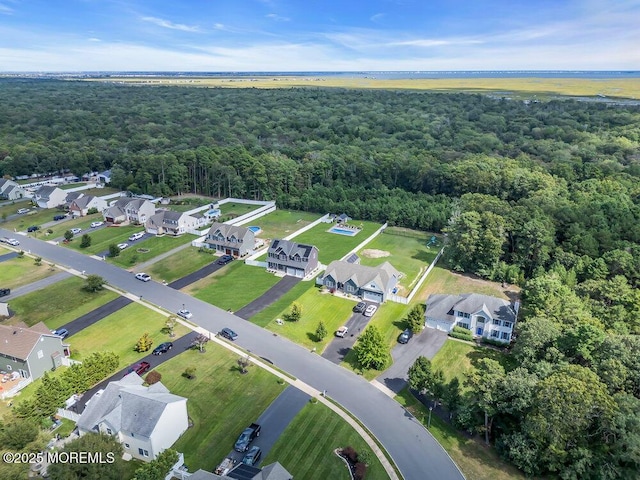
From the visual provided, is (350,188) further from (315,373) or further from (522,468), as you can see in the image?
(522,468)

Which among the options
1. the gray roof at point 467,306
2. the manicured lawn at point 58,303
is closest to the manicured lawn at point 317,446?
the gray roof at point 467,306

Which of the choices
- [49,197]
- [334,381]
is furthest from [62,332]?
[49,197]

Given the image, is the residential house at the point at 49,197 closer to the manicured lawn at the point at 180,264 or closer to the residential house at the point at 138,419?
the manicured lawn at the point at 180,264

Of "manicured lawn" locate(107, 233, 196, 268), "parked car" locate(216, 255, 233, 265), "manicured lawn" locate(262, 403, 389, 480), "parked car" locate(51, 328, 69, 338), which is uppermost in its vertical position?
"manicured lawn" locate(262, 403, 389, 480)

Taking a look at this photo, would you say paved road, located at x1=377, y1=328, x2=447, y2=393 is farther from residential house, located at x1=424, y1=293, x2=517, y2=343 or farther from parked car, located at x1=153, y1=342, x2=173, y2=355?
parked car, located at x1=153, y1=342, x2=173, y2=355

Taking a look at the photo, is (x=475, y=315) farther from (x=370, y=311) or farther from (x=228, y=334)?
(x=228, y=334)

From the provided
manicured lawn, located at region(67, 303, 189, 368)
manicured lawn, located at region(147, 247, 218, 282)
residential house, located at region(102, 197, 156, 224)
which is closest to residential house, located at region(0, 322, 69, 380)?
manicured lawn, located at region(67, 303, 189, 368)

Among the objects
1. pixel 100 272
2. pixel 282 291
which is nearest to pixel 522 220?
pixel 282 291
